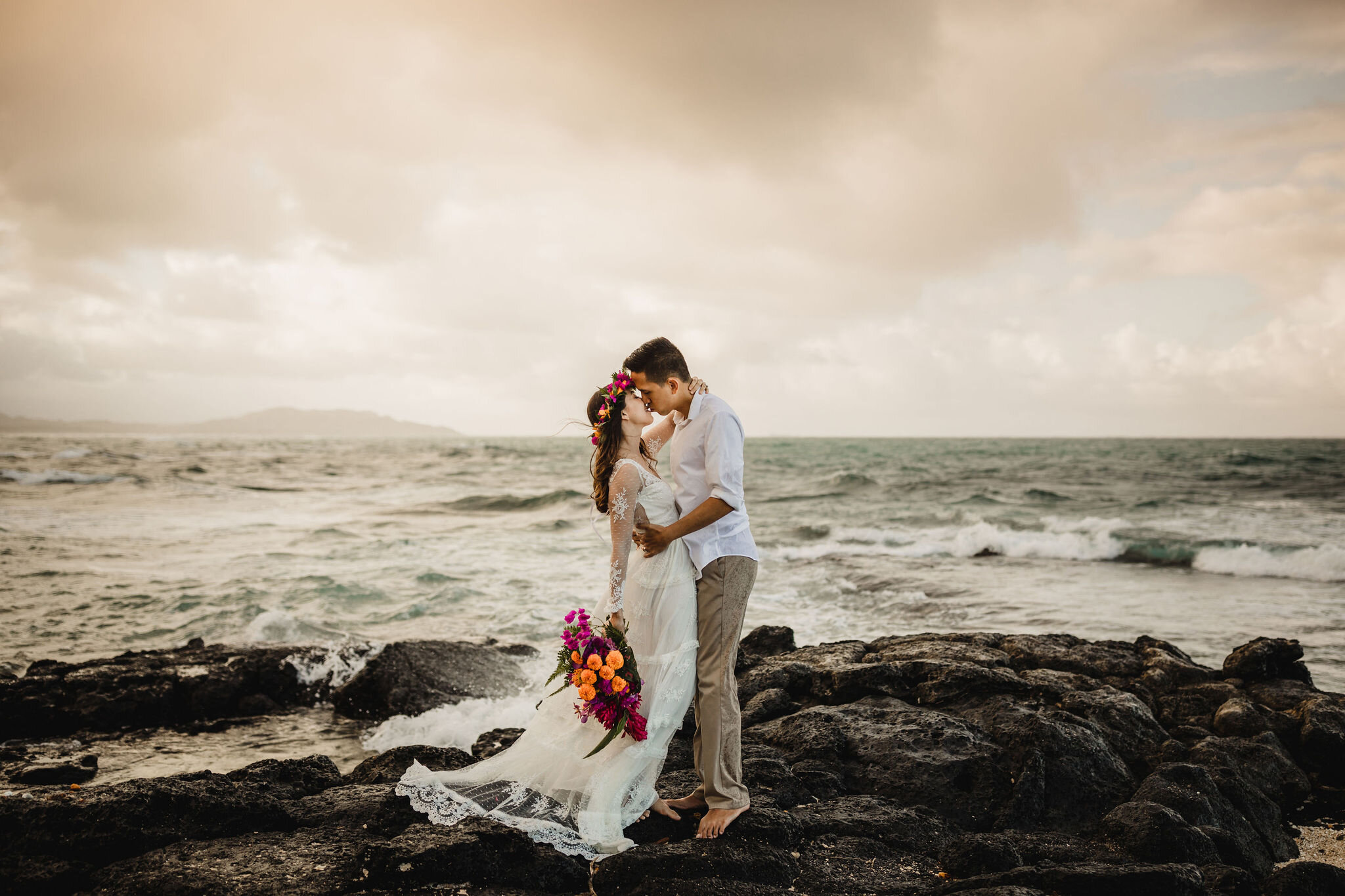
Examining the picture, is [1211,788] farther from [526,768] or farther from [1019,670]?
[526,768]

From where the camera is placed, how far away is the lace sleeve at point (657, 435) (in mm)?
4164

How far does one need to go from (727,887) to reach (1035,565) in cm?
1443

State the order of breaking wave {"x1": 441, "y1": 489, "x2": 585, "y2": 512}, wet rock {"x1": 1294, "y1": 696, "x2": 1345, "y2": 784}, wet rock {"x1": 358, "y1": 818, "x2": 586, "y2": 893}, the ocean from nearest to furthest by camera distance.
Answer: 1. wet rock {"x1": 358, "y1": 818, "x2": 586, "y2": 893}
2. wet rock {"x1": 1294, "y1": 696, "x2": 1345, "y2": 784}
3. the ocean
4. breaking wave {"x1": 441, "y1": 489, "x2": 585, "y2": 512}

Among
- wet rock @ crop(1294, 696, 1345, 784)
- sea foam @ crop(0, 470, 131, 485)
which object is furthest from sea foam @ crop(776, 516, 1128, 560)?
sea foam @ crop(0, 470, 131, 485)

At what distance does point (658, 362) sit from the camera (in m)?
3.90

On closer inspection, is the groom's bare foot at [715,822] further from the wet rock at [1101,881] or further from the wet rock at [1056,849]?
the wet rock at [1056,849]

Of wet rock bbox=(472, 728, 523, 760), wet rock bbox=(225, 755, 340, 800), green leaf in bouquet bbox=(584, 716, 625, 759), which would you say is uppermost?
green leaf in bouquet bbox=(584, 716, 625, 759)

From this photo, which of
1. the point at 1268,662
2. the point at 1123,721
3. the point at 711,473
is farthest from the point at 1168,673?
the point at 711,473

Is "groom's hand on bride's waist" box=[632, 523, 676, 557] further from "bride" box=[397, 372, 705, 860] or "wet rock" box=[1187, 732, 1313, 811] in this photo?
"wet rock" box=[1187, 732, 1313, 811]

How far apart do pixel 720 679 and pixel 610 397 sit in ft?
5.15

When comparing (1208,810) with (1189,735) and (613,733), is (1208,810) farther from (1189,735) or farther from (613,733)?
(613,733)

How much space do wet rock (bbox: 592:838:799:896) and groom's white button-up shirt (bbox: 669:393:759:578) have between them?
4.31 feet

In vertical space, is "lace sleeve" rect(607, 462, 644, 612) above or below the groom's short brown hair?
below

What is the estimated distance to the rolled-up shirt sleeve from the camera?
12.3ft
